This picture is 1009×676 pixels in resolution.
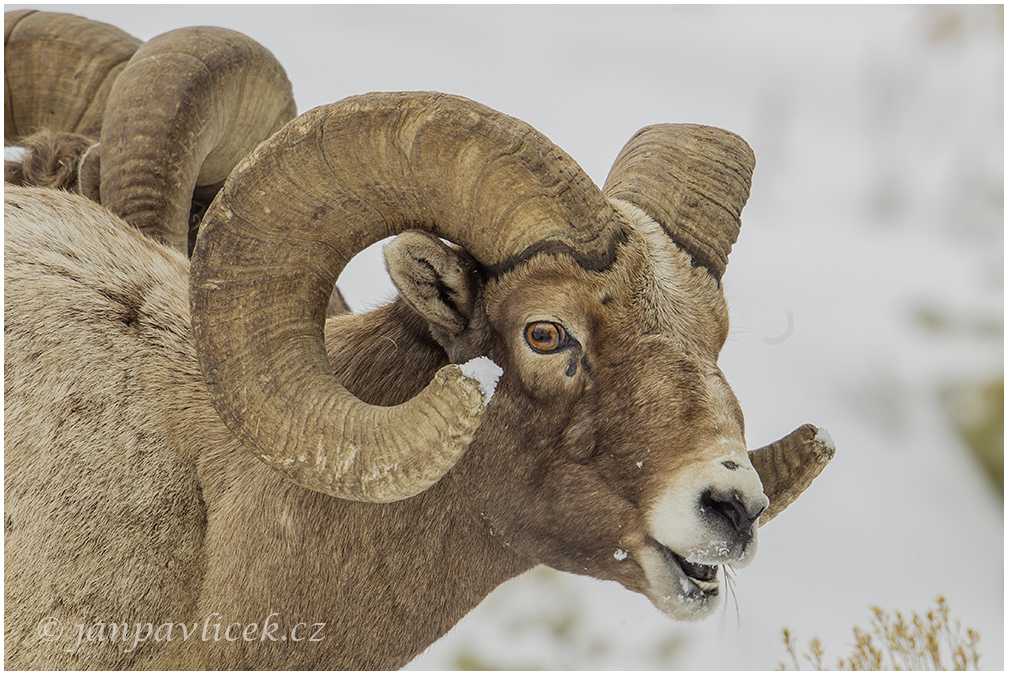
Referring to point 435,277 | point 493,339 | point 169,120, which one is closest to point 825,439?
point 493,339

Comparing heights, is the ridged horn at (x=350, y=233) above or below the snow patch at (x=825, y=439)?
above

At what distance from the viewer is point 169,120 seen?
17.2 ft

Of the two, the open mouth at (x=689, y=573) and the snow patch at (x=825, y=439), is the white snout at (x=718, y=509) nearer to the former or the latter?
the open mouth at (x=689, y=573)

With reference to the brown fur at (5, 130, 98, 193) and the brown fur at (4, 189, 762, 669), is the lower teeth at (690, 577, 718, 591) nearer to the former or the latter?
the brown fur at (4, 189, 762, 669)

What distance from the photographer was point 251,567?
3.86 meters

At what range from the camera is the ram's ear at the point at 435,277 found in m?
Answer: 3.47

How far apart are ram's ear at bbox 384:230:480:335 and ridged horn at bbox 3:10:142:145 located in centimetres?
400

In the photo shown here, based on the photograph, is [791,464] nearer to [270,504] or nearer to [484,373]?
[484,373]

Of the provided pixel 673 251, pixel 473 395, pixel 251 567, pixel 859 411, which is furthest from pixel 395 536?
pixel 859 411

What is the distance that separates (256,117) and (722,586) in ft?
13.4

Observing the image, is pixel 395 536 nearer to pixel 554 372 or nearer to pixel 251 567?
pixel 251 567

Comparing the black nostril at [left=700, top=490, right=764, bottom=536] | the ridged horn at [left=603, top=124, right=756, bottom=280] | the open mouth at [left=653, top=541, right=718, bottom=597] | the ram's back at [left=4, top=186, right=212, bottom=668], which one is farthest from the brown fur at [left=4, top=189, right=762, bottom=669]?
the black nostril at [left=700, top=490, right=764, bottom=536]

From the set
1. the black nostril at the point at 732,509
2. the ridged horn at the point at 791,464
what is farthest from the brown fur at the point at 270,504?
the ridged horn at the point at 791,464

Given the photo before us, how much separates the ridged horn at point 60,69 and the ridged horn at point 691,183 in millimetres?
4092
